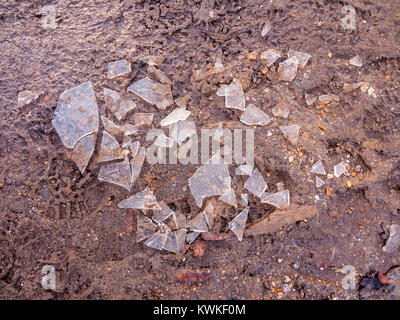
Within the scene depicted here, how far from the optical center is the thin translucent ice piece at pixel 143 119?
1.64 metres

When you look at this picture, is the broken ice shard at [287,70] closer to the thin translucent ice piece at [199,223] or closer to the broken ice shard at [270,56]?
the broken ice shard at [270,56]

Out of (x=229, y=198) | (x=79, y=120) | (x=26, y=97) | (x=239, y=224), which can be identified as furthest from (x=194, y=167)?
(x=26, y=97)

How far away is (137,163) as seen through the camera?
160 centimetres

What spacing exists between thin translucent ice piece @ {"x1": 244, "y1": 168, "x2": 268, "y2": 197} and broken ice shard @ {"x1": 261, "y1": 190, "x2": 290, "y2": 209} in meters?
0.03

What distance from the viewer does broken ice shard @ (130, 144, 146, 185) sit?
1.60 m

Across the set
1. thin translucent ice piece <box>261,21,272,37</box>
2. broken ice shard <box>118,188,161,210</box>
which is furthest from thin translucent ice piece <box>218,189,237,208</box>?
thin translucent ice piece <box>261,21,272,37</box>

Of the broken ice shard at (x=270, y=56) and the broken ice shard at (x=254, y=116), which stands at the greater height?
the broken ice shard at (x=270, y=56)

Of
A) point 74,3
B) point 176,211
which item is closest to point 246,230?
point 176,211

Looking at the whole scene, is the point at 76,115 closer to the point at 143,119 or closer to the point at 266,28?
the point at 143,119

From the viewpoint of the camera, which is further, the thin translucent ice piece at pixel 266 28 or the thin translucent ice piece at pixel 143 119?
the thin translucent ice piece at pixel 266 28

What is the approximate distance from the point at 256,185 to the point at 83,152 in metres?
0.76

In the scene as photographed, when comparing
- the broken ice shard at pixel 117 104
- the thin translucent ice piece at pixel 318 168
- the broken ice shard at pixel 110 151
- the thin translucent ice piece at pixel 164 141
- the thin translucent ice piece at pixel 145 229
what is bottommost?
the thin translucent ice piece at pixel 145 229

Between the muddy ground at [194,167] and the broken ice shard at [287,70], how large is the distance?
1.2 inches

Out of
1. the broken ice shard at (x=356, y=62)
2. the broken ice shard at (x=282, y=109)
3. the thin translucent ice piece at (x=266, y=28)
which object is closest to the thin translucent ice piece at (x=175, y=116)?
the broken ice shard at (x=282, y=109)
